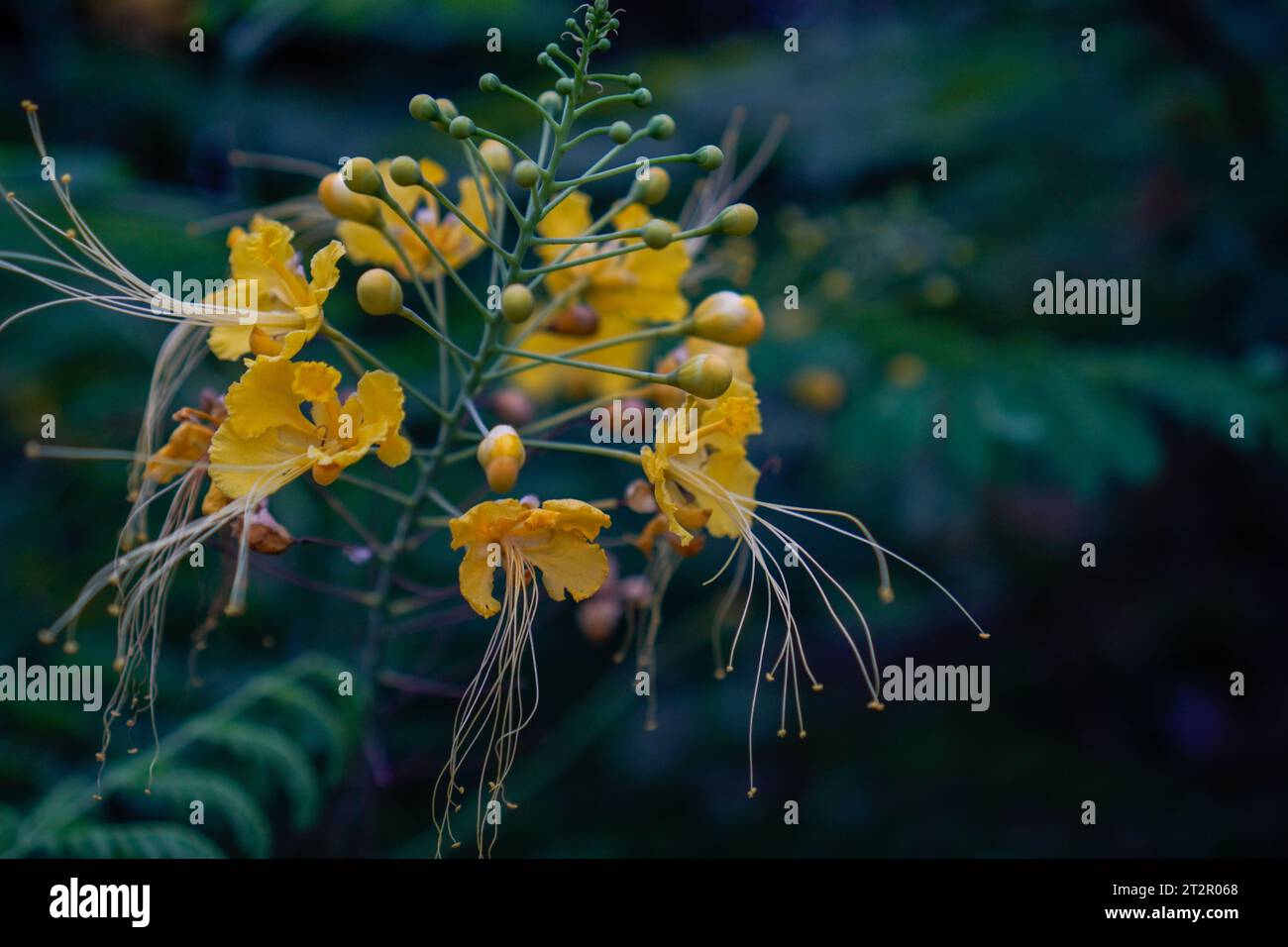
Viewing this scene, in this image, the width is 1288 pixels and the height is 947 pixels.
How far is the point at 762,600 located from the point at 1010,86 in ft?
8.50

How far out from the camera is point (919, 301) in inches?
185

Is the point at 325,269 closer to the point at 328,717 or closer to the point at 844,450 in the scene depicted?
the point at 328,717

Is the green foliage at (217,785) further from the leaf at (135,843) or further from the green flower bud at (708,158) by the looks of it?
the green flower bud at (708,158)

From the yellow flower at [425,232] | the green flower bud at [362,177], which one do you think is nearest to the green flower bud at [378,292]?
the green flower bud at [362,177]

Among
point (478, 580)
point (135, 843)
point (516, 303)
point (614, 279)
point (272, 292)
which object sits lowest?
point (135, 843)

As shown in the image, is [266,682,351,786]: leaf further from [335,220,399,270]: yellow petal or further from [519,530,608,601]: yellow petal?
[335,220,399,270]: yellow petal

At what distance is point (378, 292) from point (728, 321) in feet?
2.45

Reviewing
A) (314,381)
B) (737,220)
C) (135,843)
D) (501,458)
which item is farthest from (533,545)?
(135,843)

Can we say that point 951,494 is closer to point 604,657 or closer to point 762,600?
point 762,600

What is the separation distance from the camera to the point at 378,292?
2.10 meters

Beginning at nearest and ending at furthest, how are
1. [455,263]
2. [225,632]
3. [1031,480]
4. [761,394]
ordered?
[455,263], [225,632], [761,394], [1031,480]

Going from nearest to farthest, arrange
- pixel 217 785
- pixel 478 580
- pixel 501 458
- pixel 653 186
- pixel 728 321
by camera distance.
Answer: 1. pixel 501 458
2. pixel 478 580
3. pixel 728 321
4. pixel 653 186
5. pixel 217 785

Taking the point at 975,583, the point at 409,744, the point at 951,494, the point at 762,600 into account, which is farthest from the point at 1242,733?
the point at 409,744

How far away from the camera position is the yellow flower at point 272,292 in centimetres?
214
